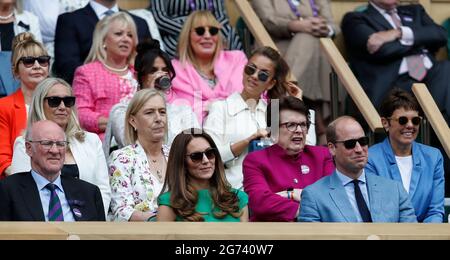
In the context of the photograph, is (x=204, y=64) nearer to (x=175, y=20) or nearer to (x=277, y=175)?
(x=175, y=20)

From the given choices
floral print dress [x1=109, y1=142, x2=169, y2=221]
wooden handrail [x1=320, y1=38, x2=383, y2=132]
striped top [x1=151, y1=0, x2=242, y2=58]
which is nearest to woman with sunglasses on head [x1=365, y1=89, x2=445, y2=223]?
wooden handrail [x1=320, y1=38, x2=383, y2=132]

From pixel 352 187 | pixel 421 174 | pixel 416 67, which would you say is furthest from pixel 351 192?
pixel 416 67

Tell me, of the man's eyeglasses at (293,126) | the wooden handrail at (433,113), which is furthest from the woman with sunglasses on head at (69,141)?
the wooden handrail at (433,113)

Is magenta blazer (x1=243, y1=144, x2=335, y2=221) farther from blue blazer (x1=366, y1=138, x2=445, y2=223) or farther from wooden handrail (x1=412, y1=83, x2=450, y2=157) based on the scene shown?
wooden handrail (x1=412, y1=83, x2=450, y2=157)

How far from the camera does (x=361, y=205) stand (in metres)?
8.87

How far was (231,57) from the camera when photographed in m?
11.5

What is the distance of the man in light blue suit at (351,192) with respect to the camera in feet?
28.7

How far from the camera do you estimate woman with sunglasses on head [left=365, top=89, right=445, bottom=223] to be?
979 cm

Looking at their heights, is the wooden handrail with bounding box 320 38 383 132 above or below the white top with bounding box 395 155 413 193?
above

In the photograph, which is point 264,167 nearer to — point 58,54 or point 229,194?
point 229,194

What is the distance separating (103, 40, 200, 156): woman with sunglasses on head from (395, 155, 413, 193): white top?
4.89 feet

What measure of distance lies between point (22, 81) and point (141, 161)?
1.36 metres
